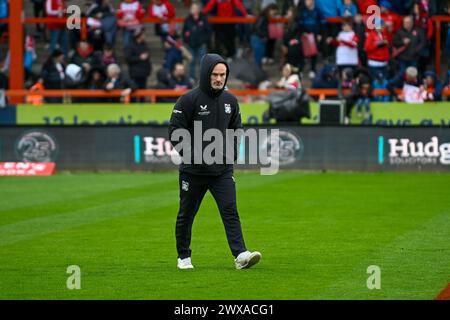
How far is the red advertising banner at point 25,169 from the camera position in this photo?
2628cm

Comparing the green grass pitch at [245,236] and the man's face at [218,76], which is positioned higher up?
the man's face at [218,76]

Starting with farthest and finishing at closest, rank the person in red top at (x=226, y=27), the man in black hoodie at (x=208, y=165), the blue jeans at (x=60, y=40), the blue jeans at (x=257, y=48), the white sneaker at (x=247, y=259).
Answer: the blue jeans at (x=60, y=40), the person in red top at (x=226, y=27), the blue jeans at (x=257, y=48), the white sneaker at (x=247, y=259), the man in black hoodie at (x=208, y=165)

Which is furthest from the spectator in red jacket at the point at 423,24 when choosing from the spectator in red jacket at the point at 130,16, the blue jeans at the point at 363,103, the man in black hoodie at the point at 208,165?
the man in black hoodie at the point at 208,165

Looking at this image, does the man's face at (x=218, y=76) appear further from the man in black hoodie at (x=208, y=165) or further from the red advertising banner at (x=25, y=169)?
the red advertising banner at (x=25, y=169)

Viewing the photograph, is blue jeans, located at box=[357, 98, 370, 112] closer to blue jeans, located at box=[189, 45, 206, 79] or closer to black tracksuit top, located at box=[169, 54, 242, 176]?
blue jeans, located at box=[189, 45, 206, 79]

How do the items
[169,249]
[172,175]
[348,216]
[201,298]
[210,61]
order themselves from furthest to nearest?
[172,175] < [348,216] < [169,249] < [210,61] < [201,298]

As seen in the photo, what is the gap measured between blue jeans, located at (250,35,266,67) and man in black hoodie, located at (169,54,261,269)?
59.2 feet

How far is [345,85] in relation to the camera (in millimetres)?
28078

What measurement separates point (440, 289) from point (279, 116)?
15.7 m

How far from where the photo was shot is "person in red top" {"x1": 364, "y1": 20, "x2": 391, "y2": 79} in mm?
27984

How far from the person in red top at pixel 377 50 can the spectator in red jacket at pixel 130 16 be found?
6.15 metres

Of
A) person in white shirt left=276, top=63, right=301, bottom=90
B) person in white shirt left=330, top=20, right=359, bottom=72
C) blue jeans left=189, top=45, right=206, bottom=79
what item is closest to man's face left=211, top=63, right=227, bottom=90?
person in white shirt left=276, top=63, right=301, bottom=90
